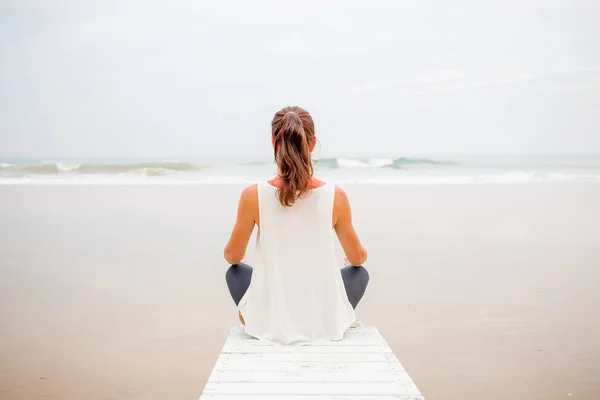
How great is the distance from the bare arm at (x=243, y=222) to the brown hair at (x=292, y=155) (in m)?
0.10

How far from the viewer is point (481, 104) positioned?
1343cm

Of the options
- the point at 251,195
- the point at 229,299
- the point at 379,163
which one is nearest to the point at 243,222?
the point at 251,195

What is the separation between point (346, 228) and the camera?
A: 1930 mm

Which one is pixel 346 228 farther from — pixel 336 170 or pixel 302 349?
pixel 336 170

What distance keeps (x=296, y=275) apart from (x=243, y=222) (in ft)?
0.83

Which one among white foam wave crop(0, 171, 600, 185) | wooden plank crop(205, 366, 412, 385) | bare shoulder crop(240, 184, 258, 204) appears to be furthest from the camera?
white foam wave crop(0, 171, 600, 185)

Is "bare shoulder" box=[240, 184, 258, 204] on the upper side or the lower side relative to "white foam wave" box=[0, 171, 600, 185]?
upper

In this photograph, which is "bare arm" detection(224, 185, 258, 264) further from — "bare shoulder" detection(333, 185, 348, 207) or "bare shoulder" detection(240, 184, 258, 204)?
"bare shoulder" detection(333, 185, 348, 207)

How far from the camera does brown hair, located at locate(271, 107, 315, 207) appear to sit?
1762mm

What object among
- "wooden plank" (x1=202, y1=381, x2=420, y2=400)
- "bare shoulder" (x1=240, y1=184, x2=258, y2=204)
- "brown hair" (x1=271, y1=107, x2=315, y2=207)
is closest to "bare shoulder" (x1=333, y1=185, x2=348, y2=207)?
"brown hair" (x1=271, y1=107, x2=315, y2=207)

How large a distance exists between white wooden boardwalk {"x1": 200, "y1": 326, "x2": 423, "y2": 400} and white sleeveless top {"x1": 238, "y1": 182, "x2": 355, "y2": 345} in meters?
0.06

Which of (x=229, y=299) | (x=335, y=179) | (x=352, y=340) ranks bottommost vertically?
(x=335, y=179)

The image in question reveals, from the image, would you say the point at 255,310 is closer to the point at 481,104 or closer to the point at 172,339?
the point at 172,339

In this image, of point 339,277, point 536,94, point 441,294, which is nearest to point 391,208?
point 441,294
